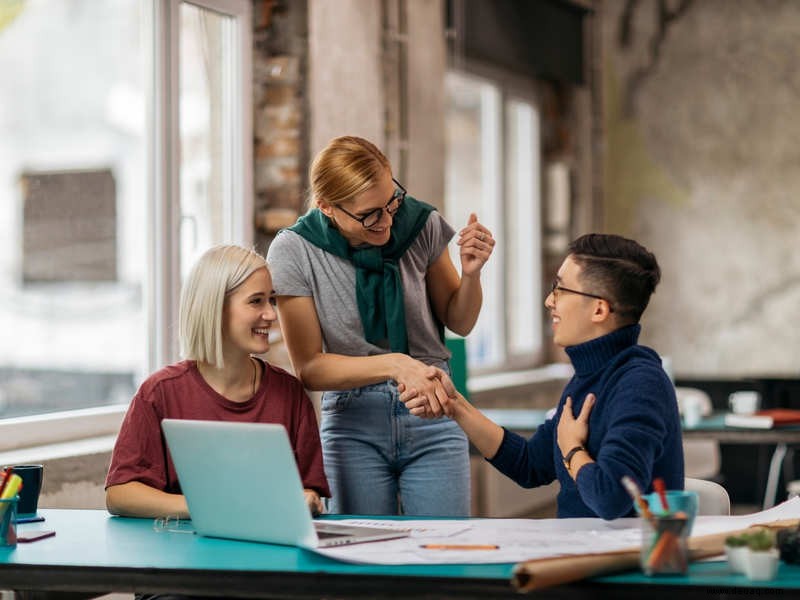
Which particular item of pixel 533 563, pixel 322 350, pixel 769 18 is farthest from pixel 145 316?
pixel 769 18

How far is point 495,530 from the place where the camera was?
2076mm

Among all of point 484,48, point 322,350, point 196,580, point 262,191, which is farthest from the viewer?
point 484,48

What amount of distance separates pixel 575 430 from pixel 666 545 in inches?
18.3

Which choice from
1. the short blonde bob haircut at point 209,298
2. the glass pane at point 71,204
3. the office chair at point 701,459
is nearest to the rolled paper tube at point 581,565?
the short blonde bob haircut at point 209,298

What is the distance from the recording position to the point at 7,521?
209 cm

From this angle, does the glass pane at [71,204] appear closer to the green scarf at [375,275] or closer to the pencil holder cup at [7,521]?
the green scarf at [375,275]

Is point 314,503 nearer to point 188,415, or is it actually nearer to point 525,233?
point 188,415

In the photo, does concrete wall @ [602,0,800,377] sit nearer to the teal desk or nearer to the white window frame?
the white window frame

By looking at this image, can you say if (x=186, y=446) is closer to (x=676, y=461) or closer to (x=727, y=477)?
(x=676, y=461)

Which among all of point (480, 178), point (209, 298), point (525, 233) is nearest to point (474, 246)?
point (209, 298)

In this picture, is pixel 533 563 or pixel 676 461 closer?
pixel 533 563

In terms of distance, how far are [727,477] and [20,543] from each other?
4.69 meters

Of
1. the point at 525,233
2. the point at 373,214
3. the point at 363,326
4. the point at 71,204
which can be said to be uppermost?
the point at 525,233

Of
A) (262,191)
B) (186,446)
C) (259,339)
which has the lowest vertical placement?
(186,446)
